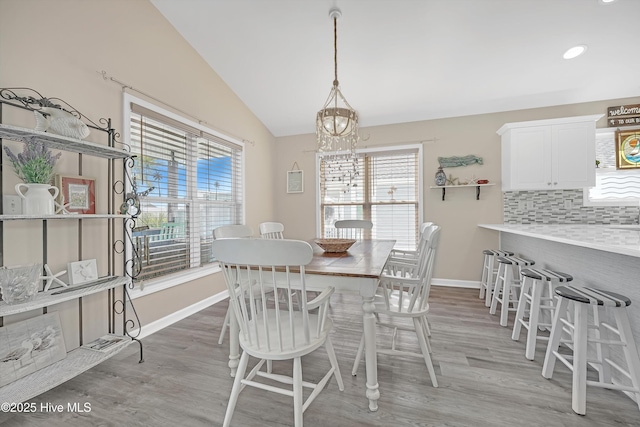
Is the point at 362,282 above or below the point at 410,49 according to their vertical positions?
below

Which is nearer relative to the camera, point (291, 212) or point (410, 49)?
point (410, 49)

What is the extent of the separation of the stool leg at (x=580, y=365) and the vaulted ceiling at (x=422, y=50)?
Result: 8.32 ft

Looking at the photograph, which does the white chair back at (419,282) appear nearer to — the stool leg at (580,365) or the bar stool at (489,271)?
the stool leg at (580,365)

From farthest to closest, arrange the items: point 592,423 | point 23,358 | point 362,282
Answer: point 23,358 → point 362,282 → point 592,423

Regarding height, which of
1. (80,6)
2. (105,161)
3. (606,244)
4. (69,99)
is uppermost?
(80,6)

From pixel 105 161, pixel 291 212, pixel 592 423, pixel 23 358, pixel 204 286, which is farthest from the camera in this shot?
pixel 291 212

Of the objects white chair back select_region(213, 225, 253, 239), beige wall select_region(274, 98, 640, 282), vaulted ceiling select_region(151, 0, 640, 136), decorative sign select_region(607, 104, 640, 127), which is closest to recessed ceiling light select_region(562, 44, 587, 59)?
vaulted ceiling select_region(151, 0, 640, 136)

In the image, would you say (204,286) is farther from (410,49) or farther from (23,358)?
(410,49)

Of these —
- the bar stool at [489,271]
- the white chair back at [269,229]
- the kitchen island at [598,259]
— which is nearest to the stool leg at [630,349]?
the kitchen island at [598,259]

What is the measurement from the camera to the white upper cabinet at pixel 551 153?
318cm

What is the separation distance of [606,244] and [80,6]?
377 centimetres

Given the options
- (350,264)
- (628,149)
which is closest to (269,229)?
(350,264)

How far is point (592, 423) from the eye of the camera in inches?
54.8

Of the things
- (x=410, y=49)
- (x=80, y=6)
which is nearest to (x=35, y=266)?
(x=80, y=6)
